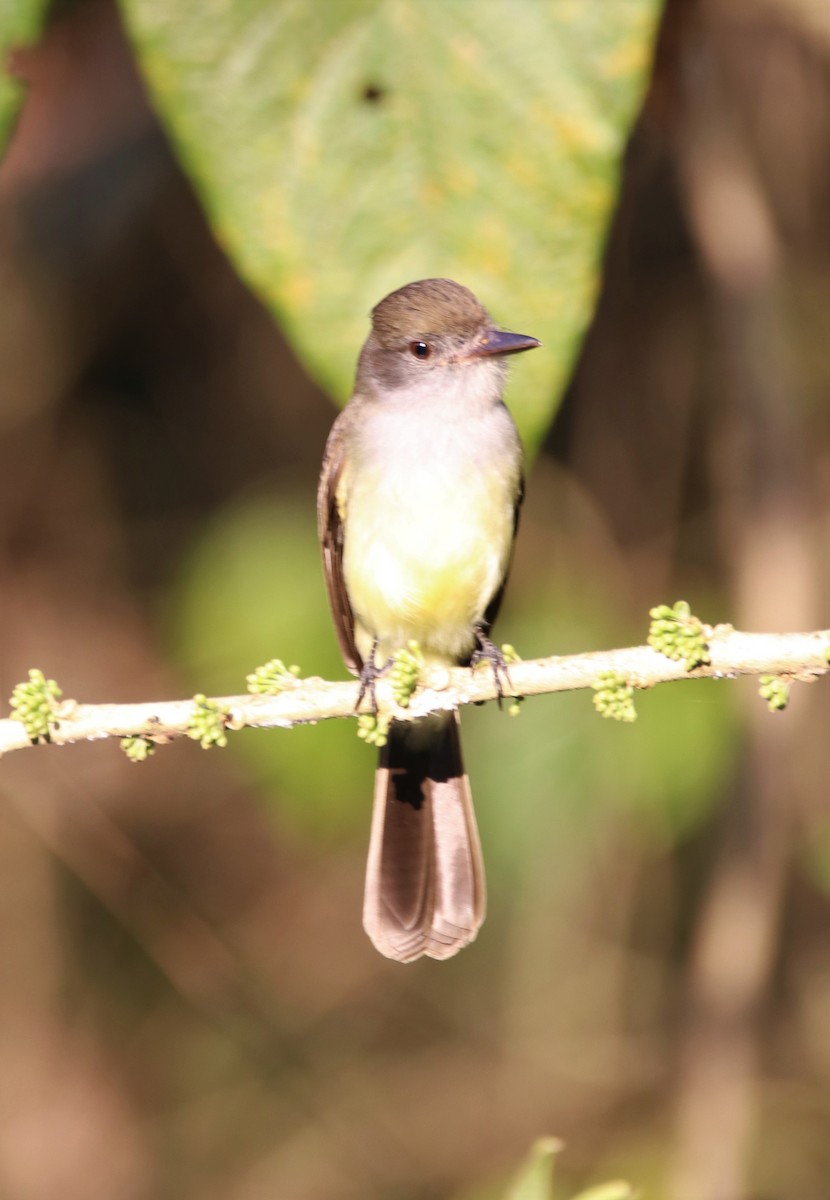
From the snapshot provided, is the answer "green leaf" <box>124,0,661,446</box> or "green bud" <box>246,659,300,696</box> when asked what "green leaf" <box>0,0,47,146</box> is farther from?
"green bud" <box>246,659,300,696</box>

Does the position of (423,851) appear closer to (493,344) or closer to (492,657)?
(492,657)

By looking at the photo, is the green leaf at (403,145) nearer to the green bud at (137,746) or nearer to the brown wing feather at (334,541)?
the green bud at (137,746)

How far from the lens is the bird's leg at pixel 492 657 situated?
2080 millimetres

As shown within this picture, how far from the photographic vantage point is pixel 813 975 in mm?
4438

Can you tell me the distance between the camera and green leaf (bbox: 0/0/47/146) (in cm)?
141

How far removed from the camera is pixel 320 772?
3.50 meters

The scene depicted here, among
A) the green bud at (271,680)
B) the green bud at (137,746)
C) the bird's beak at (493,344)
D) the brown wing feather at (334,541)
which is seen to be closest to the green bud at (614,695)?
the green bud at (271,680)

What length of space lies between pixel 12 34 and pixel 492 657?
5.05 ft

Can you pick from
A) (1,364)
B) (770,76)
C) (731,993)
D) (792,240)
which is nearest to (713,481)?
(792,240)

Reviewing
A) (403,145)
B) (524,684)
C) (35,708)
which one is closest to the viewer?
(403,145)

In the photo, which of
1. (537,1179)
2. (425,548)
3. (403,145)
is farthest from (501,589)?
(537,1179)

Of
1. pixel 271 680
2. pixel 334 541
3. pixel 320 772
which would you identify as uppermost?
pixel 334 541

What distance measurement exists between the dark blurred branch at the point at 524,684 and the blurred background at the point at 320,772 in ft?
4.23

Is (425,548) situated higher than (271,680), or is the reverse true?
(425,548)
